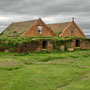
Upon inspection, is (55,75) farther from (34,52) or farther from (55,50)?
(55,50)

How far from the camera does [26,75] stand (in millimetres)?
11000

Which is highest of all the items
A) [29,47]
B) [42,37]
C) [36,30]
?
[36,30]

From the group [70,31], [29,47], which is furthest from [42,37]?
[70,31]

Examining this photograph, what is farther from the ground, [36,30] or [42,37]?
Answer: [36,30]

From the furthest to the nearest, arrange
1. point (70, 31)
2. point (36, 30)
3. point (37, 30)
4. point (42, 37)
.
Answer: point (70, 31) < point (37, 30) < point (36, 30) < point (42, 37)

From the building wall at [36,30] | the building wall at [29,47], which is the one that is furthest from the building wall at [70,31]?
the building wall at [29,47]

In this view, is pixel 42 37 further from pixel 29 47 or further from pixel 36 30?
pixel 29 47

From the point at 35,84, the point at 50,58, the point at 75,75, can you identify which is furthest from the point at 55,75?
the point at 50,58

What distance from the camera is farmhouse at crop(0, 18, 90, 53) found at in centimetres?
A: 2249

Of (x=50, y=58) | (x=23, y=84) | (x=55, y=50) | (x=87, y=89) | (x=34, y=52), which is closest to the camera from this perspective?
(x=87, y=89)

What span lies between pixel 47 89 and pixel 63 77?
2.53m

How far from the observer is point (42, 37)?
3006 centimetres

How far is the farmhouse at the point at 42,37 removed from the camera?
22.5 m

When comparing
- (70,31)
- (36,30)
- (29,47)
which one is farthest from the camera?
(70,31)
